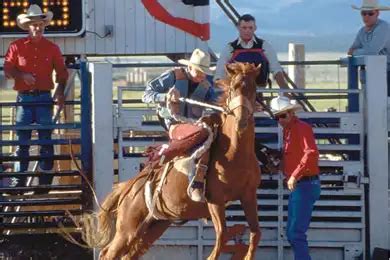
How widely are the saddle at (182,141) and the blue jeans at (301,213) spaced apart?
1.12 metres

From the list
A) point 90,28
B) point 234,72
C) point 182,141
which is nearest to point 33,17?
point 90,28

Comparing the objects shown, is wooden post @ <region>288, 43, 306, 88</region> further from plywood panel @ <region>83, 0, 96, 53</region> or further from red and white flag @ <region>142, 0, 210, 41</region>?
plywood panel @ <region>83, 0, 96, 53</region>

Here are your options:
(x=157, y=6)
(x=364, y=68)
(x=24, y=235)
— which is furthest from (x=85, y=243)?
(x=157, y=6)

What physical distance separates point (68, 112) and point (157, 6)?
1.62 meters

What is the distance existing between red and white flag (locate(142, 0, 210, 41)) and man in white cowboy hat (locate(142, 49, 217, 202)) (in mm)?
4182

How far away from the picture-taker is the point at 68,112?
17.2 meters

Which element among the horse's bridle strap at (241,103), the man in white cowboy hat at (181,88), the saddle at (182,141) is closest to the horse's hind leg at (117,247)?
the saddle at (182,141)

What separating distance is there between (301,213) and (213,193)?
1053 mm

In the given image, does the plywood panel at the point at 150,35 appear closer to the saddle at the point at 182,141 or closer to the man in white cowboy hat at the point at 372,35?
the man in white cowboy hat at the point at 372,35

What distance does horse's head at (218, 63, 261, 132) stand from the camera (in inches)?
458

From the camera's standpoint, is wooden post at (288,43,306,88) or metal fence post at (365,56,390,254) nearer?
metal fence post at (365,56,390,254)

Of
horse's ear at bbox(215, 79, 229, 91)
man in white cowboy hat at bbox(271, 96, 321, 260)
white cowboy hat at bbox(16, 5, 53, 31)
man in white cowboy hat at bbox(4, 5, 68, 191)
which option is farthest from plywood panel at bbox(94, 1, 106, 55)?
horse's ear at bbox(215, 79, 229, 91)

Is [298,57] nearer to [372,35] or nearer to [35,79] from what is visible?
[372,35]

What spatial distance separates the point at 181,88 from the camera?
12.7 metres
